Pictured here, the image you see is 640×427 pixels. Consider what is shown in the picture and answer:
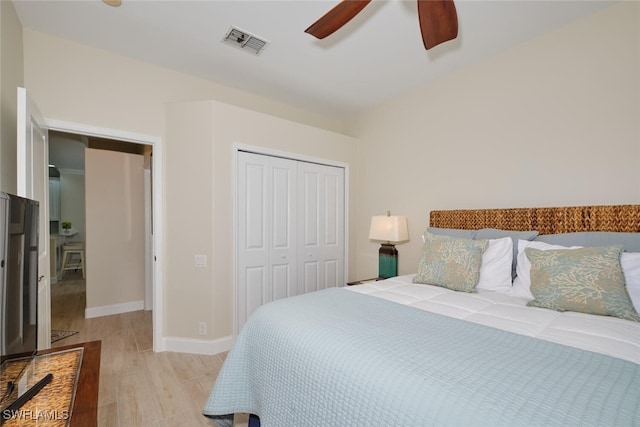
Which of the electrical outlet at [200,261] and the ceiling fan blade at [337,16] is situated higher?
the ceiling fan blade at [337,16]

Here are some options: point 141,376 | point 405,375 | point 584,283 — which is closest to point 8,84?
point 141,376

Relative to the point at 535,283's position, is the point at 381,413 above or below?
below

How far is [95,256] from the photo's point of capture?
3.62 m

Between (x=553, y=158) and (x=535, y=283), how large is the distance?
112 cm

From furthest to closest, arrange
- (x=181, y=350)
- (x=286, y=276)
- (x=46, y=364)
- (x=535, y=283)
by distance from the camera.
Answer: (x=286, y=276) < (x=181, y=350) < (x=535, y=283) < (x=46, y=364)

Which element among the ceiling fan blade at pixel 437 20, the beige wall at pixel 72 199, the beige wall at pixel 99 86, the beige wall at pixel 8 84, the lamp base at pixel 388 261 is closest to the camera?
the ceiling fan blade at pixel 437 20

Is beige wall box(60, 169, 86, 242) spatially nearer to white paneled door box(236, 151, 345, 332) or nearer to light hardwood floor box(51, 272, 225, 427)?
light hardwood floor box(51, 272, 225, 427)

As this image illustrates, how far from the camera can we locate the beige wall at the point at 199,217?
105 inches

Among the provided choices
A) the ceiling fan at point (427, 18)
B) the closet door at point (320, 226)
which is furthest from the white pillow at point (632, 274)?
the closet door at point (320, 226)

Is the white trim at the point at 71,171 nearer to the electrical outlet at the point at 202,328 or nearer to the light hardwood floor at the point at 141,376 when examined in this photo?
the light hardwood floor at the point at 141,376

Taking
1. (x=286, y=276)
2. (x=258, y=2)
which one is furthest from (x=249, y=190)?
(x=258, y=2)

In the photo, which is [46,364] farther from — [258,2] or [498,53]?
[498,53]

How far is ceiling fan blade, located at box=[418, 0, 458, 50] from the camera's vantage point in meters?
1.39

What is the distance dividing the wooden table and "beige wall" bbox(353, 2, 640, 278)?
8.99ft
